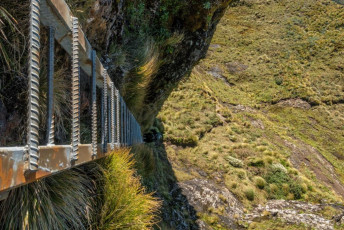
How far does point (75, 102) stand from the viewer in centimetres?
178

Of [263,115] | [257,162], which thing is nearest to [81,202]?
[257,162]

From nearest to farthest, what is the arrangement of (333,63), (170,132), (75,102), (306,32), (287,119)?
1. (75,102)
2. (170,132)
3. (287,119)
4. (333,63)
5. (306,32)

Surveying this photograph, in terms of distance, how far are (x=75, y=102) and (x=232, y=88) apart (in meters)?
38.5

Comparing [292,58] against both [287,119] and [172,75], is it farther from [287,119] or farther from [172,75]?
[172,75]

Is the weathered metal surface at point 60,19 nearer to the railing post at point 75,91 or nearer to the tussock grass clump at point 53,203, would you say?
the railing post at point 75,91

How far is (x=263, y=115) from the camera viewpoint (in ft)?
109

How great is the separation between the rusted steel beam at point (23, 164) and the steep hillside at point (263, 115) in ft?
34.9

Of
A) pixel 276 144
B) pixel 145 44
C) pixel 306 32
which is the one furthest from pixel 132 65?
pixel 306 32

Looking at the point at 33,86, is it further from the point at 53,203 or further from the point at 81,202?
the point at 81,202

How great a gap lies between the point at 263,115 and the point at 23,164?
3441 centimetres

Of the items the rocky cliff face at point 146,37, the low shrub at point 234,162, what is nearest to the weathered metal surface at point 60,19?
the rocky cliff face at point 146,37

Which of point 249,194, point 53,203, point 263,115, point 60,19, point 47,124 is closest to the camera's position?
point 47,124

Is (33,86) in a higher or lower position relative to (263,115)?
lower

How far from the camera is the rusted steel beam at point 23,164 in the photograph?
936 millimetres
